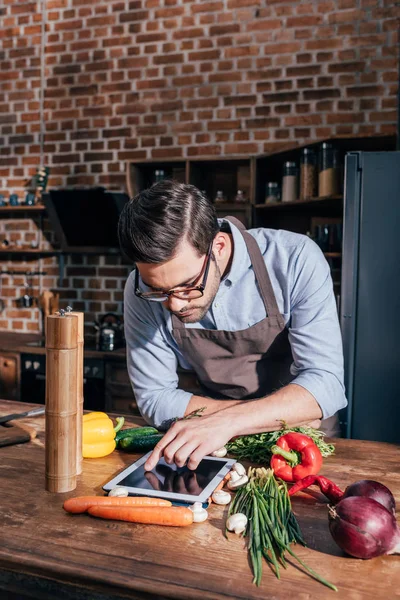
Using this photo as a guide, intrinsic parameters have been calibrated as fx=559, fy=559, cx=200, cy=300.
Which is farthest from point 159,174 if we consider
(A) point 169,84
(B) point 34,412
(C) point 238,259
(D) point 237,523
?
(D) point 237,523

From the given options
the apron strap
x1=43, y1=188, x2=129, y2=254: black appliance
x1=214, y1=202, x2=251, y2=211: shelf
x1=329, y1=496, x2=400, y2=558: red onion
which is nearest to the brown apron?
the apron strap

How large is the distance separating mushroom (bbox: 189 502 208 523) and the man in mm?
233

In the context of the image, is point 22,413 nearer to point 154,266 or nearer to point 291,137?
point 154,266

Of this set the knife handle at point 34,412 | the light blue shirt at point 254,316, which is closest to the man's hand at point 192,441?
the light blue shirt at point 254,316

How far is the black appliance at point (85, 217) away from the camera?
391cm

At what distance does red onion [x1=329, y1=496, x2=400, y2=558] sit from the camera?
0.95 m

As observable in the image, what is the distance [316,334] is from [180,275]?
485 millimetres

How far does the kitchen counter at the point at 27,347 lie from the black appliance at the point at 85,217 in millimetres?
738

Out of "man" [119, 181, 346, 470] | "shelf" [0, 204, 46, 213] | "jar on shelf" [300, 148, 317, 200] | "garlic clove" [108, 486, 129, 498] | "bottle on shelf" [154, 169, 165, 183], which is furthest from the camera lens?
"shelf" [0, 204, 46, 213]

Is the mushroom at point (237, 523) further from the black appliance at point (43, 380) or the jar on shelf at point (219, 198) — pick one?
the jar on shelf at point (219, 198)

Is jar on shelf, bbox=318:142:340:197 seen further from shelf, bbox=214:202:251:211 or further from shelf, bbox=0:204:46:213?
shelf, bbox=0:204:46:213

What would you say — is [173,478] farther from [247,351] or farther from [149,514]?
[247,351]

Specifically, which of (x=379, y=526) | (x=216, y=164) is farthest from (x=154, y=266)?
(x=216, y=164)

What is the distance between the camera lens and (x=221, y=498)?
1190mm
